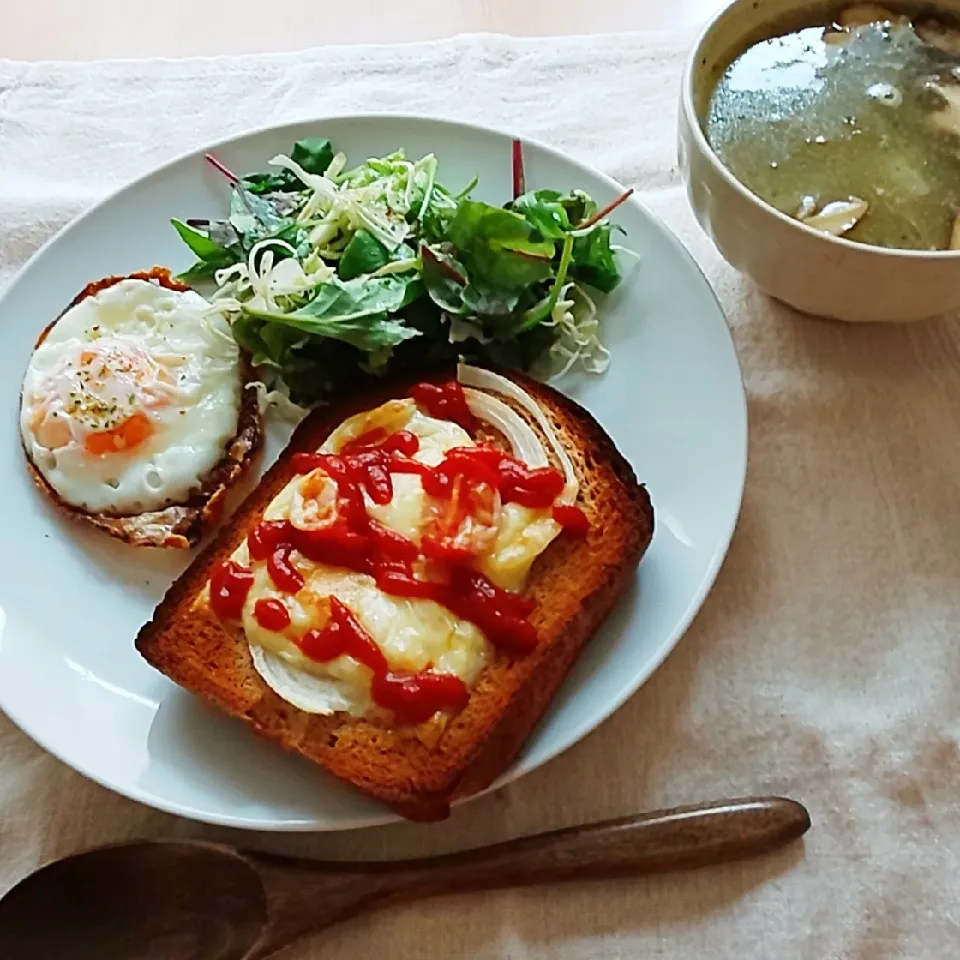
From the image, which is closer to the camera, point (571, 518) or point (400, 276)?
point (571, 518)

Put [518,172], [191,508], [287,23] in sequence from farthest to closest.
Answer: [287,23] → [518,172] → [191,508]

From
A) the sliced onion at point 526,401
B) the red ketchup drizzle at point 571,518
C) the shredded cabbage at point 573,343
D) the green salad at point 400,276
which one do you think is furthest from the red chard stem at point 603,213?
the red ketchup drizzle at point 571,518

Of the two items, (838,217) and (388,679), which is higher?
(838,217)

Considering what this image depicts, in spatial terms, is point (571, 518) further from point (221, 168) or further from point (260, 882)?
point (221, 168)

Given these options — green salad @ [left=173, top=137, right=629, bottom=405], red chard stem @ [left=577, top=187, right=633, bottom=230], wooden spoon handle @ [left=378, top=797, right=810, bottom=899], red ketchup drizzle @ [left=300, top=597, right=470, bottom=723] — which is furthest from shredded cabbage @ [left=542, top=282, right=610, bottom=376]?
wooden spoon handle @ [left=378, top=797, right=810, bottom=899]

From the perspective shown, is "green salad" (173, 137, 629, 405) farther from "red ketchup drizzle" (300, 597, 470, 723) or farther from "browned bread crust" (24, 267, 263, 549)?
"red ketchup drizzle" (300, 597, 470, 723)

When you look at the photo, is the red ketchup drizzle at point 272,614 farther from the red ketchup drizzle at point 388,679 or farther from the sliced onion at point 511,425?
the sliced onion at point 511,425

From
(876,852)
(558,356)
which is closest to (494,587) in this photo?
(558,356)

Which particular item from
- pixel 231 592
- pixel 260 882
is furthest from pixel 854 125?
pixel 260 882
